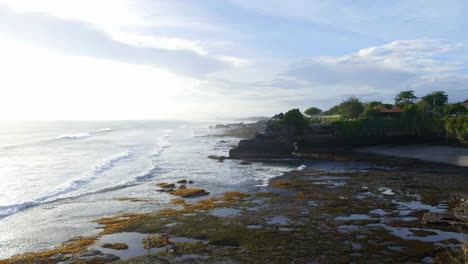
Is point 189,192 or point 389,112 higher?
point 389,112

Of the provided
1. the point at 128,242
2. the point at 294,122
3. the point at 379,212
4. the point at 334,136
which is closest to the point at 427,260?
the point at 379,212

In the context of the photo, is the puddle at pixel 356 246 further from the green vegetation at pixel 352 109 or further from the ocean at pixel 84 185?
the green vegetation at pixel 352 109

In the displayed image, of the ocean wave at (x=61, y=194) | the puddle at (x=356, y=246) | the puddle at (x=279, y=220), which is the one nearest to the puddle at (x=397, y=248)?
the puddle at (x=356, y=246)

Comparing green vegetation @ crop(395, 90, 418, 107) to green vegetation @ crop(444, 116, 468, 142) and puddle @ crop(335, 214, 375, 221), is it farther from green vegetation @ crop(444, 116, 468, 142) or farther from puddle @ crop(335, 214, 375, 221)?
puddle @ crop(335, 214, 375, 221)

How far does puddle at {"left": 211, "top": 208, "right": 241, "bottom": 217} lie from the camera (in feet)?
83.5

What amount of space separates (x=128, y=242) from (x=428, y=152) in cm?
5426

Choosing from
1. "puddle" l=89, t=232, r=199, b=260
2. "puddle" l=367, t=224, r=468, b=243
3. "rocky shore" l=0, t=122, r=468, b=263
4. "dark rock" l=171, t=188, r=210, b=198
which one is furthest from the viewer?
"dark rock" l=171, t=188, r=210, b=198

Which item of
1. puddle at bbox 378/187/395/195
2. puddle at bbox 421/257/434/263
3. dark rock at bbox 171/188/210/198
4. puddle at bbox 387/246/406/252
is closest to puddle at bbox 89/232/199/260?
puddle at bbox 387/246/406/252

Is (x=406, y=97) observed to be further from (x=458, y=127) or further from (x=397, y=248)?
(x=397, y=248)

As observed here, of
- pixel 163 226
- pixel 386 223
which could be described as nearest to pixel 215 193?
pixel 163 226

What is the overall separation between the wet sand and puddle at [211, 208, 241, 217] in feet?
120

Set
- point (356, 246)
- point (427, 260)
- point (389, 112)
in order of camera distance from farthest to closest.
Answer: point (389, 112), point (356, 246), point (427, 260)

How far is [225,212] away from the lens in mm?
26188

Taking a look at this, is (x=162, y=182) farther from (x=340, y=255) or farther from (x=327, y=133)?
(x=327, y=133)
